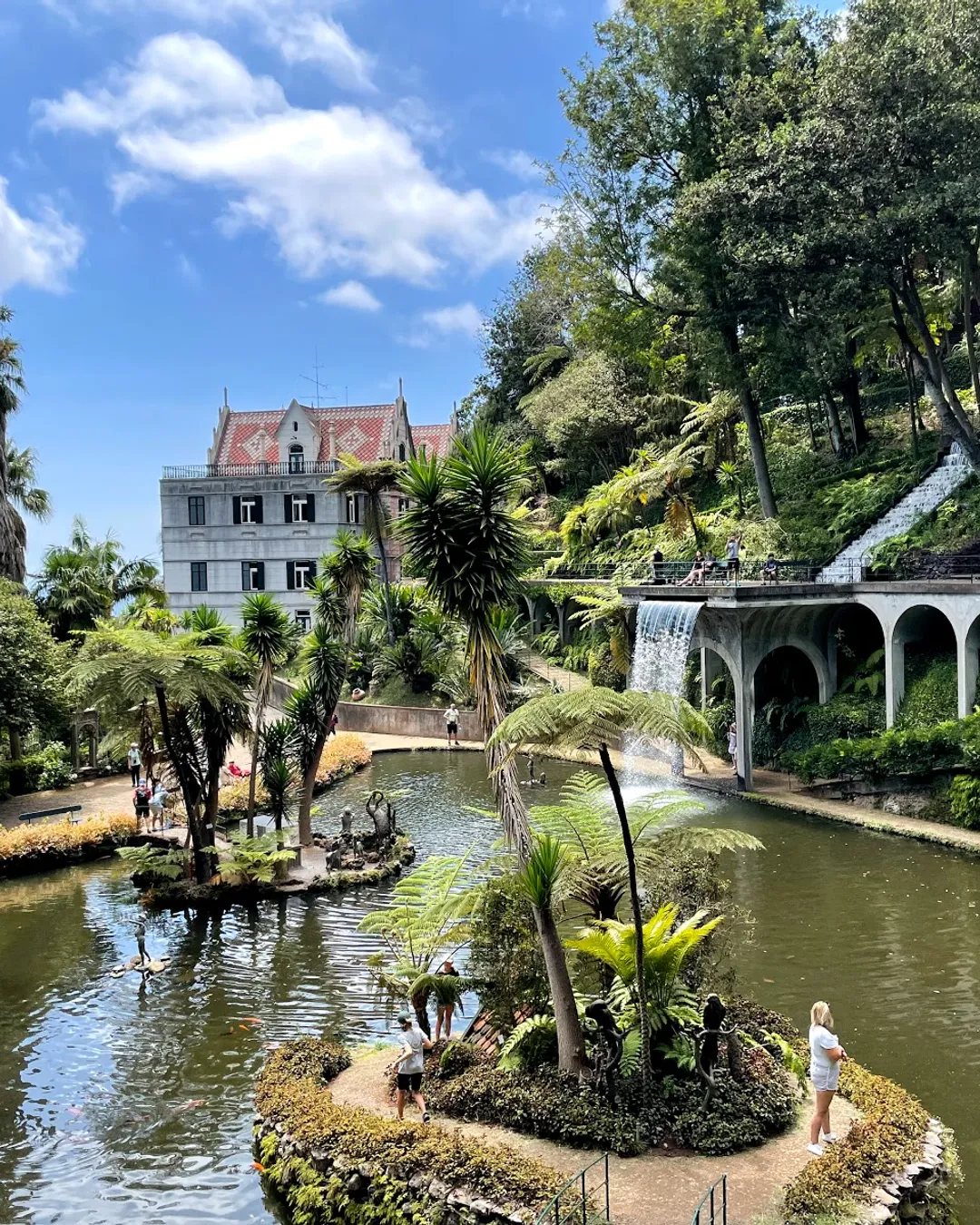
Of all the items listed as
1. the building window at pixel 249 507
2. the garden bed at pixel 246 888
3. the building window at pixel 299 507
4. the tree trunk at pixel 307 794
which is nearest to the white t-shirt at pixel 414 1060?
the garden bed at pixel 246 888

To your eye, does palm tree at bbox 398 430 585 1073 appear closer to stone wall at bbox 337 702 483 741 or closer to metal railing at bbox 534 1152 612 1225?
metal railing at bbox 534 1152 612 1225

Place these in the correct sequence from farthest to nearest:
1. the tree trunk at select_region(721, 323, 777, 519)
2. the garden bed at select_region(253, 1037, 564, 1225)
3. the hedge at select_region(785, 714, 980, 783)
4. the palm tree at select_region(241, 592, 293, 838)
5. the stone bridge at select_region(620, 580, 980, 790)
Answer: the tree trunk at select_region(721, 323, 777, 519), the stone bridge at select_region(620, 580, 980, 790), the hedge at select_region(785, 714, 980, 783), the palm tree at select_region(241, 592, 293, 838), the garden bed at select_region(253, 1037, 564, 1225)

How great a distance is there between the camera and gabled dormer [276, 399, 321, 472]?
55.0m

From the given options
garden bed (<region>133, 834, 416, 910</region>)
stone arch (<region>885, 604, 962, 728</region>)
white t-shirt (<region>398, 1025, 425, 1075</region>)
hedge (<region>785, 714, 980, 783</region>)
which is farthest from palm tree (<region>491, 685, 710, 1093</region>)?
stone arch (<region>885, 604, 962, 728</region>)

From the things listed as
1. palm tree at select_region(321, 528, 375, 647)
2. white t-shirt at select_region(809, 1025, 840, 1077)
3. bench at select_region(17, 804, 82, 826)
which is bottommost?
bench at select_region(17, 804, 82, 826)

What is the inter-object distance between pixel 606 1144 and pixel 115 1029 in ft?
23.9

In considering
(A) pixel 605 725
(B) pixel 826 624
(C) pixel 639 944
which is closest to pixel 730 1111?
(C) pixel 639 944

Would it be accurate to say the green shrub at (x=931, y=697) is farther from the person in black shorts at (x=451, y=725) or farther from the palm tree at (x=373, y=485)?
the palm tree at (x=373, y=485)

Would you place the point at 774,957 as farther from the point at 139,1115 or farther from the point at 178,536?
the point at 178,536

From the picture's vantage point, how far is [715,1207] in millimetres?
7918

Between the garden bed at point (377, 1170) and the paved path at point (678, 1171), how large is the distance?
20.1 inches

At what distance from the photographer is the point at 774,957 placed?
48.1 feet

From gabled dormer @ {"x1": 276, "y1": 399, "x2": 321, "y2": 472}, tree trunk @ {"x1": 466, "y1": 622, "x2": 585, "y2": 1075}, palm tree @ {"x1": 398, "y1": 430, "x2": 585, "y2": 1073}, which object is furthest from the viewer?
gabled dormer @ {"x1": 276, "y1": 399, "x2": 321, "y2": 472}

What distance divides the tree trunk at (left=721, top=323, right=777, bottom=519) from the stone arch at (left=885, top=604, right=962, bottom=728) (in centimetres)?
744
